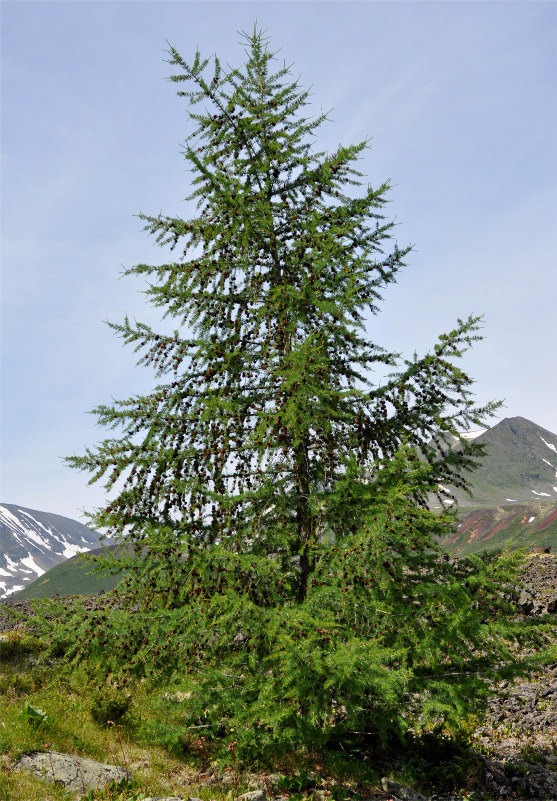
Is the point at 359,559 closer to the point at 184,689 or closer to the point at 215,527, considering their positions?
the point at 215,527

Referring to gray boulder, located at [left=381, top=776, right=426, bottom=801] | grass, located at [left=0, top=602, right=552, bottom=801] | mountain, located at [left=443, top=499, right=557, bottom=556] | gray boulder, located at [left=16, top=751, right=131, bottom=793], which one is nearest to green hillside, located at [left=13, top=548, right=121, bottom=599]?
mountain, located at [left=443, top=499, right=557, bottom=556]

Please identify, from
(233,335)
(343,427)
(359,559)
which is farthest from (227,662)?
(233,335)

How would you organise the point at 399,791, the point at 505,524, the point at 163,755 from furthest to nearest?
the point at 505,524, the point at 163,755, the point at 399,791

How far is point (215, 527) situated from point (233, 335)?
2706 millimetres

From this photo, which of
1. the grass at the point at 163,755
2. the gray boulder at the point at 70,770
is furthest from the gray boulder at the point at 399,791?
the gray boulder at the point at 70,770

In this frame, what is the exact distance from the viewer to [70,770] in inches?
214

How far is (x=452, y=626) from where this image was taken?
5273 mm

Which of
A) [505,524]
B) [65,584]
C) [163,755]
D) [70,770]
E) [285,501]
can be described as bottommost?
[65,584]

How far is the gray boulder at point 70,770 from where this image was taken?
5.18m

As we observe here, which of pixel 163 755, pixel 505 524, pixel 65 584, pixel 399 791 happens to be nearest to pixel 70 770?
pixel 163 755

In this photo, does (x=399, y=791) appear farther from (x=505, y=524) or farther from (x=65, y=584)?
(x=505, y=524)

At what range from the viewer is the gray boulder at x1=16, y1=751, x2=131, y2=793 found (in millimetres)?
5180

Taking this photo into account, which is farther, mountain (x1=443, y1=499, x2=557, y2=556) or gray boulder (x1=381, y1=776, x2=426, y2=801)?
mountain (x1=443, y1=499, x2=557, y2=556)

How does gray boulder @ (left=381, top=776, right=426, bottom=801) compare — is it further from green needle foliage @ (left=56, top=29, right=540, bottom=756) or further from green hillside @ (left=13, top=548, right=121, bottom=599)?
green hillside @ (left=13, top=548, right=121, bottom=599)
